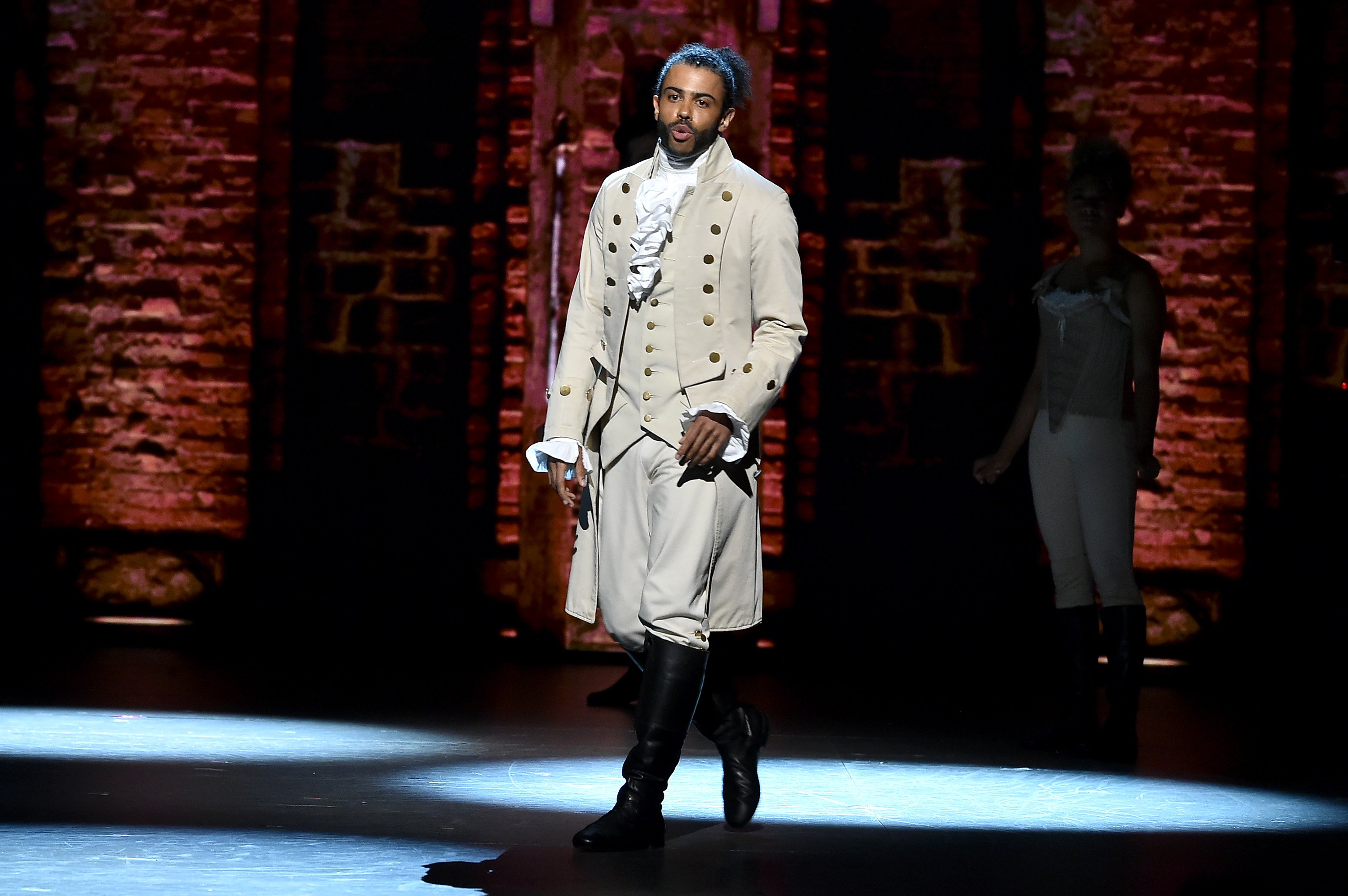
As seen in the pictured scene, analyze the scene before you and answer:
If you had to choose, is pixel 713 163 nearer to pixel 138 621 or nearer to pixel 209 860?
pixel 209 860

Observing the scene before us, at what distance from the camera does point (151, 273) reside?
576 cm

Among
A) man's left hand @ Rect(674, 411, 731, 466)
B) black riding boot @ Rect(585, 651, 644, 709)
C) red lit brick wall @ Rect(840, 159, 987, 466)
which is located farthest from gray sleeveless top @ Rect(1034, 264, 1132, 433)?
red lit brick wall @ Rect(840, 159, 987, 466)

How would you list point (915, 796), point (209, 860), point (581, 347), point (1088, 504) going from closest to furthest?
point (209, 860) → point (581, 347) → point (915, 796) → point (1088, 504)

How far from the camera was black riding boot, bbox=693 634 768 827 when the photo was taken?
105 inches

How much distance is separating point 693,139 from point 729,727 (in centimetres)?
102

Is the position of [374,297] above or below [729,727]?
above

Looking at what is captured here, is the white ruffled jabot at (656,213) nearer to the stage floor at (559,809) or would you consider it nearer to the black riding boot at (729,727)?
the black riding boot at (729,727)

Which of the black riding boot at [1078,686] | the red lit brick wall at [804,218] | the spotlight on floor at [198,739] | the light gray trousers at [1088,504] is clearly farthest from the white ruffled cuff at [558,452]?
the red lit brick wall at [804,218]

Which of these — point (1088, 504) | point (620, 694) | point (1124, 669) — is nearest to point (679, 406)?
point (1088, 504)

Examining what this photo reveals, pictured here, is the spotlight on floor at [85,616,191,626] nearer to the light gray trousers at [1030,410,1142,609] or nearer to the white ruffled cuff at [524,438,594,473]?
the light gray trousers at [1030,410,1142,609]

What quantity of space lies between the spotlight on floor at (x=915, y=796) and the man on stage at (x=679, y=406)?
0.30 metres

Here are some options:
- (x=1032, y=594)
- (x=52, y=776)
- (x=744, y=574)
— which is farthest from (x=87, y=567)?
(x=744, y=574)

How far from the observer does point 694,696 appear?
256cm

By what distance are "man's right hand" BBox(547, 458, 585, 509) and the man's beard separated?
1.84ft
